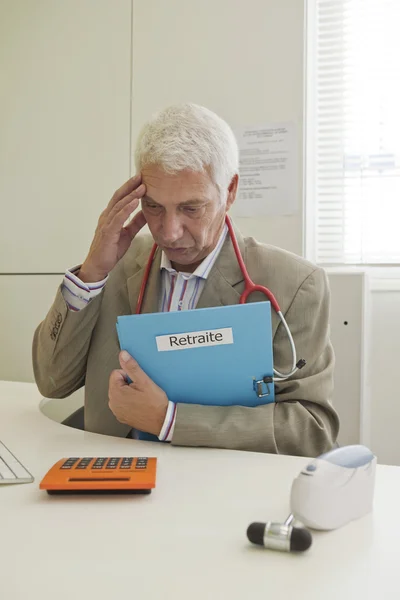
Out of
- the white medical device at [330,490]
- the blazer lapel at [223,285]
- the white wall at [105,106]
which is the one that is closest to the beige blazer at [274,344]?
the blazer lapel at [223,285]

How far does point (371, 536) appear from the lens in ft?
2.69

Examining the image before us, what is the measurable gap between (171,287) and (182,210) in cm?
25

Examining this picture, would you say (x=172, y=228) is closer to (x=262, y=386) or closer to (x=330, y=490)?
(x=262, y=386)

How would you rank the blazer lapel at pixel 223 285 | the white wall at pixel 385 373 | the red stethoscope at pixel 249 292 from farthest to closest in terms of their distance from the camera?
the white wall at pixel 385 373
the blazer lapel at pixel 223 285
the red stethoscope at pixel 249 292

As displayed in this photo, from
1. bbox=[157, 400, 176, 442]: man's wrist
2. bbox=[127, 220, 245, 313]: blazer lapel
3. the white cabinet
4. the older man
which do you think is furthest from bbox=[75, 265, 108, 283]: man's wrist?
the white cabinet

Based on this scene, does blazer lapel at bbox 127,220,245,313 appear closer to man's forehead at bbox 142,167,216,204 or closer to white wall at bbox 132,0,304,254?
man's forehead at bbox 142,167,216,204

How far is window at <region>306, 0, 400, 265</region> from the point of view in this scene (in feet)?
8.23

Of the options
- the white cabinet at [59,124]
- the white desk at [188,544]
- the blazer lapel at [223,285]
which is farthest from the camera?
the white cabinet at [59,124]

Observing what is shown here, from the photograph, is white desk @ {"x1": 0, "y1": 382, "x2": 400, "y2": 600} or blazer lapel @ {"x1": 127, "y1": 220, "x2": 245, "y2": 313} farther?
blazer lapel @ {"x1": 127, "y1": 220, "x2": 245, "y2": 313}

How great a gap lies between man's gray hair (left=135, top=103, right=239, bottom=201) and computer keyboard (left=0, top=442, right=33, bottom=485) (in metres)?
0.67

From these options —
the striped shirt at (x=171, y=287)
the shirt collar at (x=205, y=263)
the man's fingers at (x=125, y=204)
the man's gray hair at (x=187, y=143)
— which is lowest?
the striped shirt at (x=171, y=287)

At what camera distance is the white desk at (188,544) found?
684 mm

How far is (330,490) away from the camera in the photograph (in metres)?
0.81

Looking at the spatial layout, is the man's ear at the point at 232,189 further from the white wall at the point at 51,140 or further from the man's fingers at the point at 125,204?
the white wall at the point at 51,140
